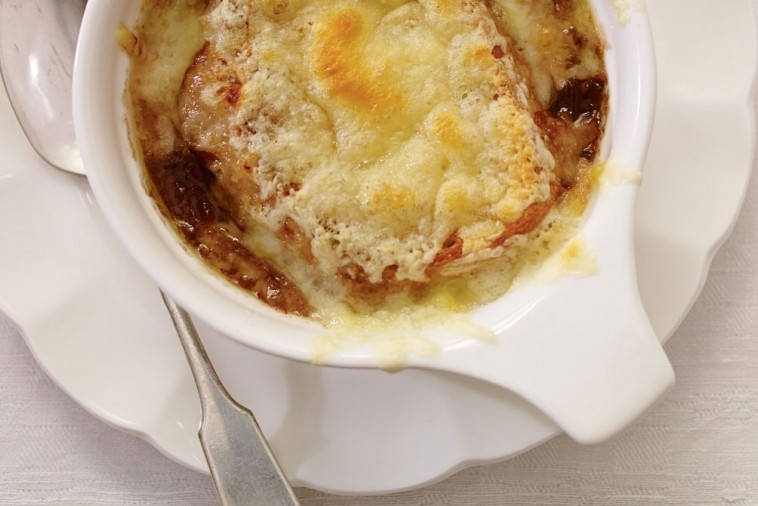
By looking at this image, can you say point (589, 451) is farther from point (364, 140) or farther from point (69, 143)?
point (69, 143)

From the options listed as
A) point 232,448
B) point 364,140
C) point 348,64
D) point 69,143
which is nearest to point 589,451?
point 232,448

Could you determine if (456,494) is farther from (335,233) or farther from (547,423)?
(335,233)

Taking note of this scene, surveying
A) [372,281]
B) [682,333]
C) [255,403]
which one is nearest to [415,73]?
[372,281]

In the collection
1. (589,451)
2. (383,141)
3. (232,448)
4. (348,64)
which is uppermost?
(348,64)

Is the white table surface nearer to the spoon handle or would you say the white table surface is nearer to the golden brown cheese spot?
the spoon handle

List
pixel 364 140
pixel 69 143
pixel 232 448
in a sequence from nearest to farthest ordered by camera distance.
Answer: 1. pixel 364 140
2. pixel 232 448
3. pixel 69 143

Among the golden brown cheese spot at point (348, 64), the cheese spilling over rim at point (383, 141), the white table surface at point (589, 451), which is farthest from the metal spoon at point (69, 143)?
the golden brown cheese spot at point (348, 64)
